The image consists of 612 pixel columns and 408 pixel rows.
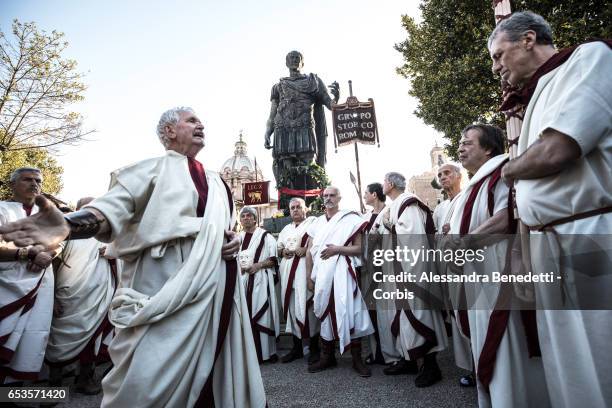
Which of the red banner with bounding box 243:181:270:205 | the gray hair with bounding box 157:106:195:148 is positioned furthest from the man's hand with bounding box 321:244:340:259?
the red banner with bounding box 243:181:270:205

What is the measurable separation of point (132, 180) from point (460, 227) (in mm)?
2184

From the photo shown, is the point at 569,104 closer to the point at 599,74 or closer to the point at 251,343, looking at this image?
the point at 599,74

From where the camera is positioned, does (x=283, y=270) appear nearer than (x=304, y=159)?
Yes

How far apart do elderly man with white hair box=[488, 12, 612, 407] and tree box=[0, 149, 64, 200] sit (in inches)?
428

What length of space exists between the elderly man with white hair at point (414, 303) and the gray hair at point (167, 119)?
101 inches

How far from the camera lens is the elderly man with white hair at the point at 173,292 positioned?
69.3 inches

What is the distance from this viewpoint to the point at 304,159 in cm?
955

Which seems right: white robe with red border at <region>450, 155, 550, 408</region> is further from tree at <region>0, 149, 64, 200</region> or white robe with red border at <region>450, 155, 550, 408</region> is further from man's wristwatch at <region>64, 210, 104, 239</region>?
tree at <region>0, 149, 64, 200</region>

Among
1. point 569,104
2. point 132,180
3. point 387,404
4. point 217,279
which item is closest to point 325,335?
point 387,404

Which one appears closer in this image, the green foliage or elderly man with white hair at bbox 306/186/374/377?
elderly man with white hair at bbox 306/186/374/377

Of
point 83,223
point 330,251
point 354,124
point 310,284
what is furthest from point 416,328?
point 354,124

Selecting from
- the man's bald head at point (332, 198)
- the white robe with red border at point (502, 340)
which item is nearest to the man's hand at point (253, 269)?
the man's bald head at point (332, 198)

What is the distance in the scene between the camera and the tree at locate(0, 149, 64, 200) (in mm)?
12828

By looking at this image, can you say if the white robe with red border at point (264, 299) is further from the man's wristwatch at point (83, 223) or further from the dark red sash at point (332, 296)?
the man's wristwatch at point (83, 223)
